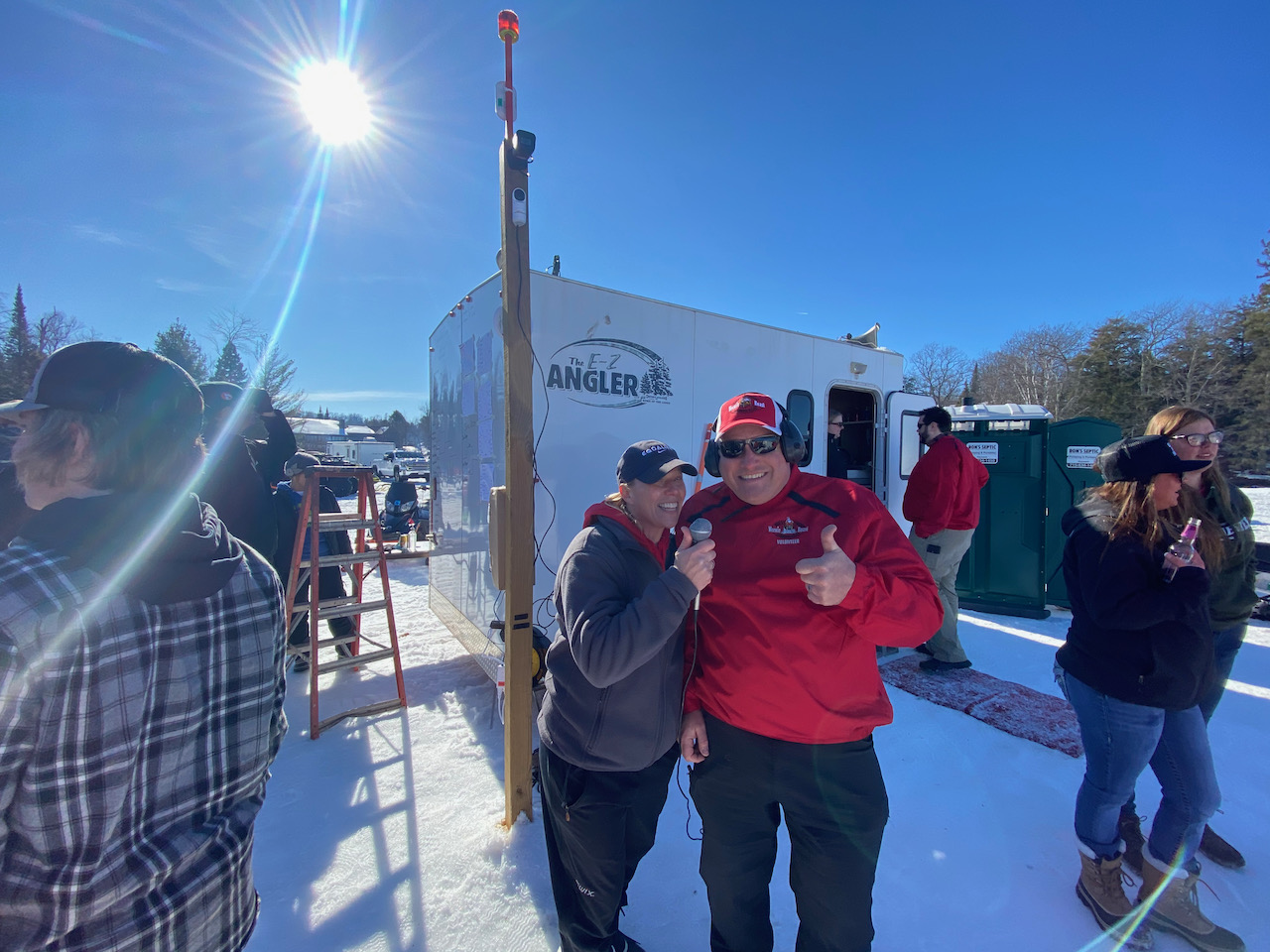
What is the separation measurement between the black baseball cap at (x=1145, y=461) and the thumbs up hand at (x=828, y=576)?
4.69 ft

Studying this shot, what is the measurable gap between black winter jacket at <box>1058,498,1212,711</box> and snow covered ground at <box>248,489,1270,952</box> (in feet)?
3.44

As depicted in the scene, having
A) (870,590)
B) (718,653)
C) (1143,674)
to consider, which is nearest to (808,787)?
(718,653)

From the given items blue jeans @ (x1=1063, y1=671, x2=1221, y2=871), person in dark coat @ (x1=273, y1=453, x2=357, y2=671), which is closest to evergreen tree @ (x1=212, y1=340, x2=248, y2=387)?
person in dark coat @ (x1=273, y1=453, x2=357, y2=671)

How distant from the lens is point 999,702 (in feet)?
12.6

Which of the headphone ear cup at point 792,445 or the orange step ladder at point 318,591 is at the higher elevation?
the headphone ear cup at point 792,445

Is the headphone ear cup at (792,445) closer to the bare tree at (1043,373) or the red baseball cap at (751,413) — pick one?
the red baseball cap at (751,413)

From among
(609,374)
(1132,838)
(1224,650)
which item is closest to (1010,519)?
(1224,650)

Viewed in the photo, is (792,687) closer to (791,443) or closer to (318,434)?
(791,443)

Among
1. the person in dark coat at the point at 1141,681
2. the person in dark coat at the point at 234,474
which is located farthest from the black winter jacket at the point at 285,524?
the person in dark coat at the point at 1141,681

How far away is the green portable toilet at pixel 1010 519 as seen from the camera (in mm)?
5984

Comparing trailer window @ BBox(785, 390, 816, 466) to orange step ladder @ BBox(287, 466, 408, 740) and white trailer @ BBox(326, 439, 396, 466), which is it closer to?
orange step ladder @ BBox(287, 466, 408, 740)

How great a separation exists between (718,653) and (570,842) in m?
0.85

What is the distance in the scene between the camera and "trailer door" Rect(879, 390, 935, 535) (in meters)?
6.03

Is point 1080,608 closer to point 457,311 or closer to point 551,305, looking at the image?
point 551,305
